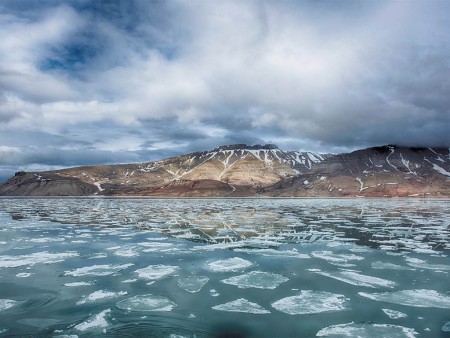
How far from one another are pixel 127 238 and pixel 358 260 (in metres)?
9.20

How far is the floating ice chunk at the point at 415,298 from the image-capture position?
18.9 ft

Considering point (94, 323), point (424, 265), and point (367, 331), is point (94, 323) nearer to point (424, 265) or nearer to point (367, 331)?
point (367, 331)

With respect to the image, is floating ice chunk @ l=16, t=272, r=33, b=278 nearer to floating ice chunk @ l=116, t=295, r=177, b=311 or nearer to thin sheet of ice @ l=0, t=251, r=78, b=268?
thin sheet of ice @ l=0, t=251, r=78, b=268

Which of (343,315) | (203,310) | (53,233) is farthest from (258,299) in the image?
(53,233)

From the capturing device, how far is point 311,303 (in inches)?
230

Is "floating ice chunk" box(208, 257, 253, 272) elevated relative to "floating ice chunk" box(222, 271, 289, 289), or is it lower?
elevated

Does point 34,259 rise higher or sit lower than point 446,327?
higher

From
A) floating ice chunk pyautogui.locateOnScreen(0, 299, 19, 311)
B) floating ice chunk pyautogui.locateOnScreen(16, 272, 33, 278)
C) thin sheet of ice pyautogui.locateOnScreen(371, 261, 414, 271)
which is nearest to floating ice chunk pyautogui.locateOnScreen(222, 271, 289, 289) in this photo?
thin sheet of ice pyautogui.locateOnScreen(371, 261, 414, 271)

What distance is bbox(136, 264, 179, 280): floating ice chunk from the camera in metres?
7.72

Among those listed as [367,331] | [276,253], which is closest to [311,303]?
[367,331]

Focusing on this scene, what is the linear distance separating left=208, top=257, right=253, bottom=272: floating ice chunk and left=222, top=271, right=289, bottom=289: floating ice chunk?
2.37 feet

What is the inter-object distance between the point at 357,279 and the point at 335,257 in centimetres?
231

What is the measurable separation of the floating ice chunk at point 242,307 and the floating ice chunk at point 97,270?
3657 millimetres

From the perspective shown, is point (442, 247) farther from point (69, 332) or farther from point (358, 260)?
point (69, 332)
